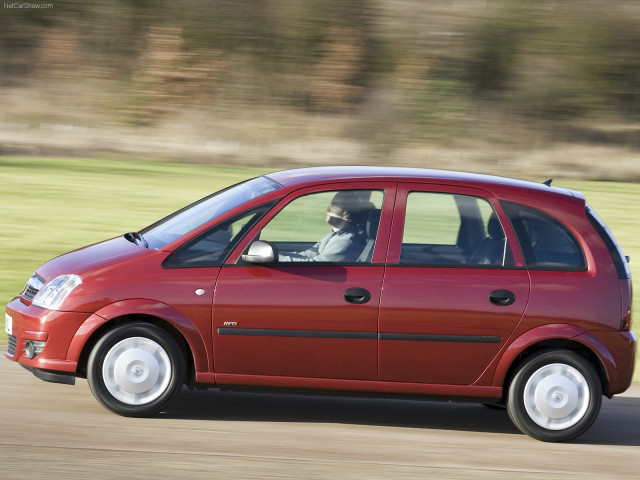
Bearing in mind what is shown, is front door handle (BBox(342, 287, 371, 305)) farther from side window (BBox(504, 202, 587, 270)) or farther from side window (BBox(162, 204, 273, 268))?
side window (BBox(504, 202, 587, 270))

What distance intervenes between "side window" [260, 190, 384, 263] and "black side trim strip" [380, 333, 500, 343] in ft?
1.59

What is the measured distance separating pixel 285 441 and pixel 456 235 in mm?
1681

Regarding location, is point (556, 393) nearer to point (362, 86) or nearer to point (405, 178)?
point (405, 178)

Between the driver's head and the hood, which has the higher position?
the driver's head

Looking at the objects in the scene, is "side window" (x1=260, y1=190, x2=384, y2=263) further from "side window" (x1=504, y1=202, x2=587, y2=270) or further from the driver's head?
"side window" (x1=504, y1=202, x2=587, y2=270)

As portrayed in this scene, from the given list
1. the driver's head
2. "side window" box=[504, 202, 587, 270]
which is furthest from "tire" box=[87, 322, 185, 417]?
"side window" box=[504, 202, 587, 270]

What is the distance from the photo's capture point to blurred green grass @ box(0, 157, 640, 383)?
12.6m

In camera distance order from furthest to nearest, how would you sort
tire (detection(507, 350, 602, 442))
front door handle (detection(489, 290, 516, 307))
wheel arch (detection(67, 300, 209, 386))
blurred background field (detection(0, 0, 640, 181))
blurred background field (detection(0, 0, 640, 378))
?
1. blurred background field (detection(0, 0, 640, 181))
2. blurred background field (detection(0, 0, 640, 378))
3. tire (detection(507, 350, 602, 442))
4. front door handle (detection(489, 290, 516, 307))
5. wheel arch (detection(67, 300, 209, 386))

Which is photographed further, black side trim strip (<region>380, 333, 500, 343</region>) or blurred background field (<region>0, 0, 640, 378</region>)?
blurred background field (<region>0, 0, 640, 378</region>)

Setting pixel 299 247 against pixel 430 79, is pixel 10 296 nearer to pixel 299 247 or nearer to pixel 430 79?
pixel 299 247

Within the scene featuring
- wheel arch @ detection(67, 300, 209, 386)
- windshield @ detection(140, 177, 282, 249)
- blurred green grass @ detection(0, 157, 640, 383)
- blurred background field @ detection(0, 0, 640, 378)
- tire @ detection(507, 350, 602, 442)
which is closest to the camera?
wheel arch @ detection(67, 300, 209, 386)

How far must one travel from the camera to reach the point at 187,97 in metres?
28.2

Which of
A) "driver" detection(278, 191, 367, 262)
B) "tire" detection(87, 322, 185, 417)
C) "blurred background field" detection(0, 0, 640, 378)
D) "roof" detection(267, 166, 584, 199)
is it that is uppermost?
"blurred background field" detection(0, 0, 640, 378)

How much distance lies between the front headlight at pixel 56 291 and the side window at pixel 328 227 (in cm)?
117
